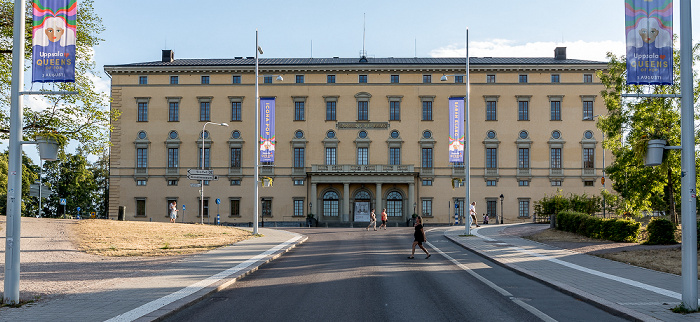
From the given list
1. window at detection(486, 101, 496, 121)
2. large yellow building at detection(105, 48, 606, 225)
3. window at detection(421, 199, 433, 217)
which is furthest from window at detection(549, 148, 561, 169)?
window at detection(421, 199, 433, 217)

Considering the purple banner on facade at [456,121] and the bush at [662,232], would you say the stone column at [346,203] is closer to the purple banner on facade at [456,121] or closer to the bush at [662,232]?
the purple banner on facade at [456,121]

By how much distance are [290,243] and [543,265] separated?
1299 centimetres

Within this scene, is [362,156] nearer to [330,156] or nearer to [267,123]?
[330,156]

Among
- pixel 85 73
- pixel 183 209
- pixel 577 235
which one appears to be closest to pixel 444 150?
pixel 183 209

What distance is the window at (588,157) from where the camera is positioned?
6438cm

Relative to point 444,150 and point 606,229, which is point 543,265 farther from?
point 444,150

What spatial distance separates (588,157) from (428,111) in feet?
59.1

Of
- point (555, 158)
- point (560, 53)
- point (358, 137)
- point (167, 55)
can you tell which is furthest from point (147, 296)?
point (560, 53)

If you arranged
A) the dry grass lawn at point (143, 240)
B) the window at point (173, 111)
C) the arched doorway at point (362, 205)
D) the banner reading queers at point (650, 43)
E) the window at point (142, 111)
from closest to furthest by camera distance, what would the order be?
1. the banner reading queers at point (650, 43)
2. the dry grass lawn at point (143, 240)
3. the arched doorway at point (362, 205)
4. the window at point (173, 111)
5. the window at point (142, 111)

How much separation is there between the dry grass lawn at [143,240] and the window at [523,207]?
131 feet

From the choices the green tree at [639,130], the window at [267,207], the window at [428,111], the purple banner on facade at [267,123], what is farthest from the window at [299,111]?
the green tree at [639,130]

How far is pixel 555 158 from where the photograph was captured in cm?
6444

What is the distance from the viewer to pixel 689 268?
10.1 metres

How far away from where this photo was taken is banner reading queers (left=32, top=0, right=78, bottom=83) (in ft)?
34.6
